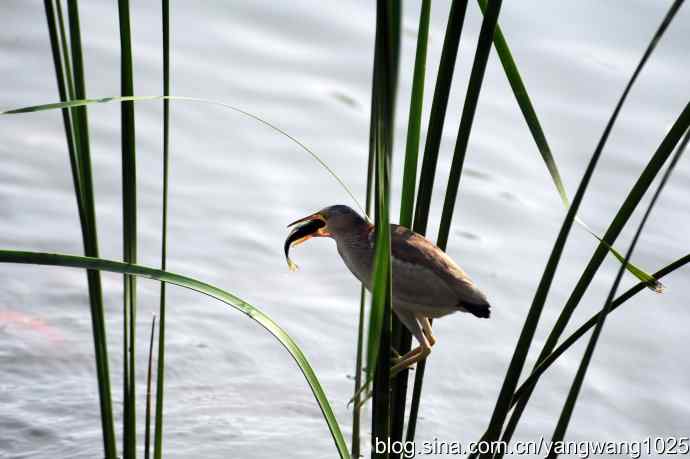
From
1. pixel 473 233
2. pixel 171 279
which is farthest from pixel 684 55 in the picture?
pixel 171 279

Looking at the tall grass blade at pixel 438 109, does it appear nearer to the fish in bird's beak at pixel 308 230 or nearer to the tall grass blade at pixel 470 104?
the tall grass blade at pixel 470 104

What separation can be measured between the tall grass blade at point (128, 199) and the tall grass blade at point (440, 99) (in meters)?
0.39

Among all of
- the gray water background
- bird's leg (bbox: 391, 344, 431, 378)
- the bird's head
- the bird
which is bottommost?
bird's leg (bbox: 391, 344, 431, 378)

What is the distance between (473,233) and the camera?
3889 mm

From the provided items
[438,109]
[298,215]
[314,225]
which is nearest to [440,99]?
[438,109]

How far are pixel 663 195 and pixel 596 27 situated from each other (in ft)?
4.32

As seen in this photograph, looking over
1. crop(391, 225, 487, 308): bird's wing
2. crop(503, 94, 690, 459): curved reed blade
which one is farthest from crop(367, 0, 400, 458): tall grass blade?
crop(391, 225, 487, 308): bird's wing

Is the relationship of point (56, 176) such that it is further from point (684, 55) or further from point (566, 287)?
point (684, 55)

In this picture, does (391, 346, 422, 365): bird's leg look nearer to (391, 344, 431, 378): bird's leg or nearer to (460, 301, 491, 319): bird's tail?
(391, 344, 431, 378): bird's leg

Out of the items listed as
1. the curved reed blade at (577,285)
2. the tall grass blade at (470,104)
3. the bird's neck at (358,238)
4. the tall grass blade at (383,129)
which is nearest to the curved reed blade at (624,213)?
the curved reed blade at (577,285)

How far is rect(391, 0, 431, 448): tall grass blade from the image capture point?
1292mm

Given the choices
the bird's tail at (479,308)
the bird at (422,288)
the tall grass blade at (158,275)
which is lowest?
the tall grass blade at (158,275)

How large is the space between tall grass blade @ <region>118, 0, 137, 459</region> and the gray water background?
4.15 feet

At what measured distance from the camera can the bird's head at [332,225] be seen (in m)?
1.76
